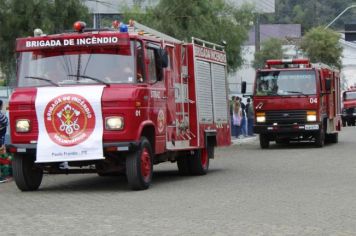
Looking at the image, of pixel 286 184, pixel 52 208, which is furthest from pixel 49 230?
pixel 286 184

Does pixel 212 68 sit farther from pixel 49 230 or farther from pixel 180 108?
pixel 49 230

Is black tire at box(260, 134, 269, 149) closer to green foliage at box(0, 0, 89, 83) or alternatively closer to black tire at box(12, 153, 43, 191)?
green foliage at box(0, 0, 89, 83)

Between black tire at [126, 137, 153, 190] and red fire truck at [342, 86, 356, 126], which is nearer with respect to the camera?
black tire at [126, 137, 153, 190]

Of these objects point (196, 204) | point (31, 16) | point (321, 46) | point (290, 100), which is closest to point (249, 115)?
point (290, 100)

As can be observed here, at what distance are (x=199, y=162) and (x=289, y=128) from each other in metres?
9.64

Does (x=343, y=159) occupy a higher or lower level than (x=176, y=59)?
lower

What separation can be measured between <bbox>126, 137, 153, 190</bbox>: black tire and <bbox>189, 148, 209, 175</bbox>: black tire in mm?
3229

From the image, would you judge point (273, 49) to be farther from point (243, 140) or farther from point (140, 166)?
point (140, 166)

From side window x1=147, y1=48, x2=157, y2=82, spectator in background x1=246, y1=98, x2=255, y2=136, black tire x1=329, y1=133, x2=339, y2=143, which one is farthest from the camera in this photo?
spectator in background x1=246, y1=98, x2=255, y2=136

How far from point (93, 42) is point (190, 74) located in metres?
3.49

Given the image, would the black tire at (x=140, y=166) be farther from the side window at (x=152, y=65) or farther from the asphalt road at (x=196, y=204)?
the side window at (x=152, y=65)

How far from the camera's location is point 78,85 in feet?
42.8

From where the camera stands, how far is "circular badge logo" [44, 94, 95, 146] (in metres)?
12.7

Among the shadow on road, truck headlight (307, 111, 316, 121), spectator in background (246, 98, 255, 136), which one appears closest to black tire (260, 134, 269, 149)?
truck headlight (307, 111, 316, 121)
